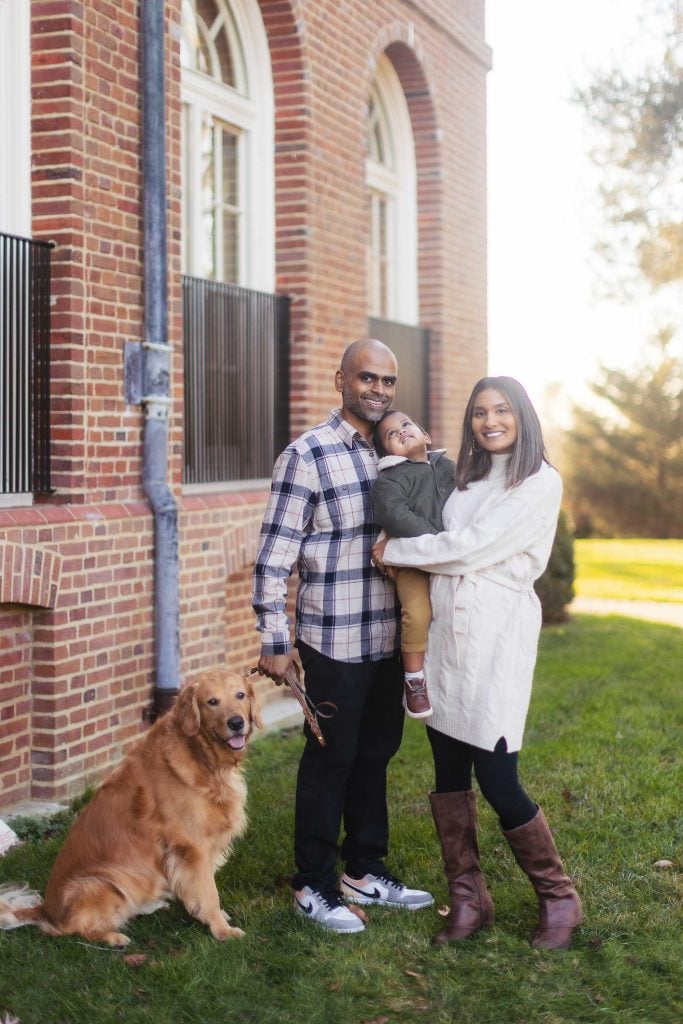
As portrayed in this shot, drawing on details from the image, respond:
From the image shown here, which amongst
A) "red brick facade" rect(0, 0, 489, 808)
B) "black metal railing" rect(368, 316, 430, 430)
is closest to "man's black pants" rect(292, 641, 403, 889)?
"red brick facade" rect(0, 0, 489, 808)

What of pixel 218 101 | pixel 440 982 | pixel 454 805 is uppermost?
pixel 218 101

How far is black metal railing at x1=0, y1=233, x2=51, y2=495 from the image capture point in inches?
237

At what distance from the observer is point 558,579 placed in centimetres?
1220

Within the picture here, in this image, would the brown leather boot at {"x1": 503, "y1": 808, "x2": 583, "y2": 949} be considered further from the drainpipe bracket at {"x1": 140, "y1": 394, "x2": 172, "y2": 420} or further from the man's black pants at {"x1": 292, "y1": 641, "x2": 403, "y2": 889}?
the drainpipe bracket at {"x1": 140, "y1": 394, "x2": 172, "y2": 420}

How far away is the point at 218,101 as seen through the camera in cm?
848

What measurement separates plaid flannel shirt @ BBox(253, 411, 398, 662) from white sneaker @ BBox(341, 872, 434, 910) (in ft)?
3.17

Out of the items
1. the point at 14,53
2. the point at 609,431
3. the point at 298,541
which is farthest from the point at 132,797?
the point at 609,431

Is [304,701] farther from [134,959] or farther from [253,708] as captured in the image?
[134,959]

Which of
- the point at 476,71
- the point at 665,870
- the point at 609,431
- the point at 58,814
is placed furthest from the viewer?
the point at 609,431

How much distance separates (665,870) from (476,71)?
30.7 feet

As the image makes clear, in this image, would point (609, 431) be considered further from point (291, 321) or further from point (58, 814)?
point (58, 814)

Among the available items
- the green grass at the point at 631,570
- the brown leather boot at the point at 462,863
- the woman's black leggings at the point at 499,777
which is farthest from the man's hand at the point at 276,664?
the green grass at the point at 631,570

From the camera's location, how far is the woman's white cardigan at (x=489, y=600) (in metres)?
4.23

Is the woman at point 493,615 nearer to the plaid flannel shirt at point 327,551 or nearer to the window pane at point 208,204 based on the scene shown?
the plaid flannel shirt at point 327,551
